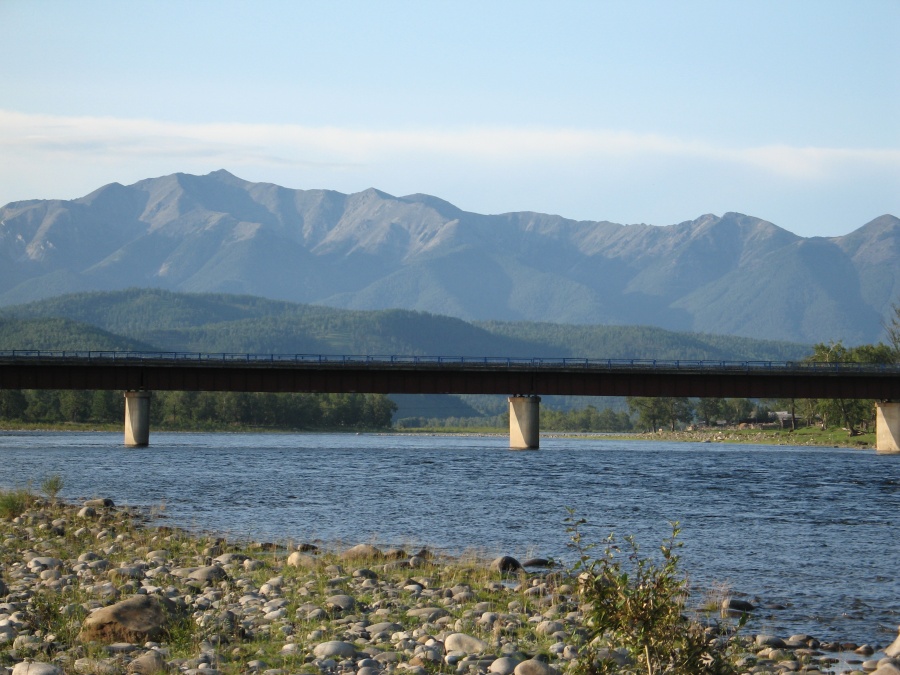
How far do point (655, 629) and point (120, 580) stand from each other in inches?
637

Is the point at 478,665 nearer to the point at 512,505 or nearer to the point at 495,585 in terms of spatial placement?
the point at 495,585

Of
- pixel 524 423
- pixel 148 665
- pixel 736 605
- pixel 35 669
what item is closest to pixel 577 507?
pixel 736 605

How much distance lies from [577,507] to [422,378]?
69.9 meters

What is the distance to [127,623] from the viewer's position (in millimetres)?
23453

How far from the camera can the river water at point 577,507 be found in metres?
35.5

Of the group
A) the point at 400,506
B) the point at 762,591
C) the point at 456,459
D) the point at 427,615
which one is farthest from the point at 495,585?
the point at 456,459

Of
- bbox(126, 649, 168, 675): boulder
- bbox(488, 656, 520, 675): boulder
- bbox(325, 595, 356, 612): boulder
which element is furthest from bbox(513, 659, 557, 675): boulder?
bbox(325, 595, 356, 612): boulder

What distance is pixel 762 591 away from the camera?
110 feet

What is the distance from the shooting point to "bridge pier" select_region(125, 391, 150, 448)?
433 ft

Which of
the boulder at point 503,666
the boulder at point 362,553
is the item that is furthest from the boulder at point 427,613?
the boulder at point 362,553

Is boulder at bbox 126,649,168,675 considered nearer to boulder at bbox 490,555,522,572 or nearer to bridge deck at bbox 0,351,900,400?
boulder at bbox 490,555,522,572

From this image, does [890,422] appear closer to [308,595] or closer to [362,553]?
[362,553]

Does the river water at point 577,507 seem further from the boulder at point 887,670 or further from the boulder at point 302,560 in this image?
the boulder at point 302,560

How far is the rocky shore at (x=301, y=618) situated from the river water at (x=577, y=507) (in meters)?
4.77
